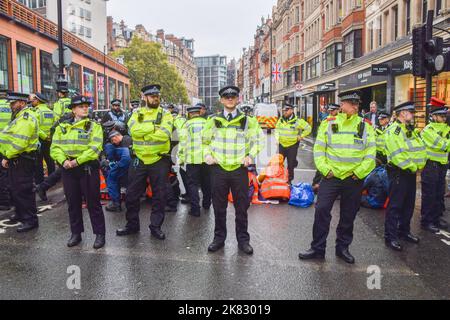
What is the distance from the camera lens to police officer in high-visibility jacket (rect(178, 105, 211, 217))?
293 inches

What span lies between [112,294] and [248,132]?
8.27 ft

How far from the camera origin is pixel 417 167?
565 cm

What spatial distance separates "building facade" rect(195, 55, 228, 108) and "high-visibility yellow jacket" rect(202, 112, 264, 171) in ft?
605

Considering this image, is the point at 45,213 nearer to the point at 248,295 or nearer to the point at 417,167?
the point at 248,295

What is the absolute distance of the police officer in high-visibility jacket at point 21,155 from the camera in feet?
19.8

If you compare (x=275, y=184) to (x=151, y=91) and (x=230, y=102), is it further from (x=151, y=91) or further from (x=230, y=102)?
(x=151, y=91)

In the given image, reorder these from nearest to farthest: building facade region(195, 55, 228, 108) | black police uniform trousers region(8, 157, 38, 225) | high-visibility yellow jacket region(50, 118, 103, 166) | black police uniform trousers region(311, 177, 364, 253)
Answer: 1. black police uniform trousers region(311, 177, 364, 253)
2. high-visibility yellow jacket region(50, 118, 103, 166)
3. black police uniform trousers region(8, 157, 38, 225)
4. building facade region(195, 55, 228, 108)

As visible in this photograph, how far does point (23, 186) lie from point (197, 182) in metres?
2.83

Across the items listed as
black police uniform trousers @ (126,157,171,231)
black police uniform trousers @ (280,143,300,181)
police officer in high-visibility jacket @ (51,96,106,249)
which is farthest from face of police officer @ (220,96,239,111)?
black police uniform trousers @ (280,143,300,181)

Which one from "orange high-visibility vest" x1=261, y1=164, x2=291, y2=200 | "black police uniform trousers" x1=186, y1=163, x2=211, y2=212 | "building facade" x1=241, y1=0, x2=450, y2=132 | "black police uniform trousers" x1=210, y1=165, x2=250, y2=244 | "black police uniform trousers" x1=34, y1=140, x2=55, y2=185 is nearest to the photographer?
"black police uniform trousers" x1=210, y1=165, x2=250, y2=244

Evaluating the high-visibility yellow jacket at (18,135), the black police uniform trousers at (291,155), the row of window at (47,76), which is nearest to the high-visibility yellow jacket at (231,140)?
the high-visibility yellow jacket at (18,135)

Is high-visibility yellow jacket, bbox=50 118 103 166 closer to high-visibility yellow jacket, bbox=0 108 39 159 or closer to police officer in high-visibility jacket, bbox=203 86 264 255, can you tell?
high-visibility yellow jacket, bbox=0 108 39 159

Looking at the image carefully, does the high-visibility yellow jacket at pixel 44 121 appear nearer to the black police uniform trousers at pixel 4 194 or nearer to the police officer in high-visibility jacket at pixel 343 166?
the black police uniform trousers at pixel 4 194

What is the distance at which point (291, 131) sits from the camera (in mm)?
9820
